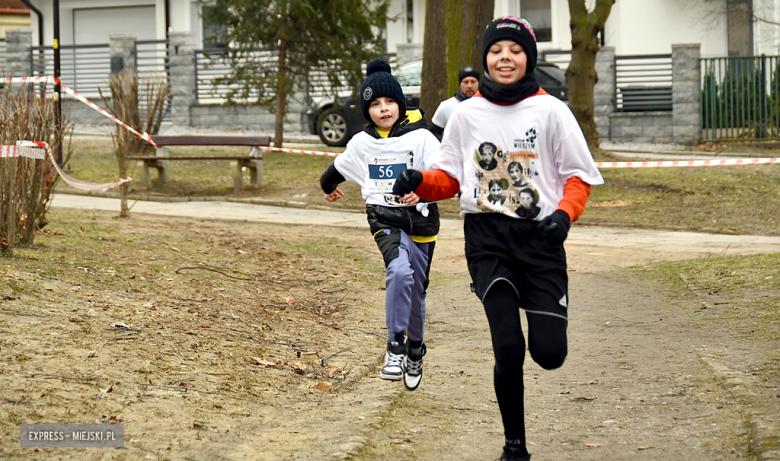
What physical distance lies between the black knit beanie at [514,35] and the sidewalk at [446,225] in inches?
268

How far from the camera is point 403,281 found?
4.97 meters

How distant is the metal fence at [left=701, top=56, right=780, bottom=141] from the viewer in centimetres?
2189

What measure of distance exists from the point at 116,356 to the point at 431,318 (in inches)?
118

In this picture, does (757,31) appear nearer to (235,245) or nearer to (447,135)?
(235,245)

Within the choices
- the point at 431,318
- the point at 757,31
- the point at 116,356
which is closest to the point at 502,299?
the point at 116,356

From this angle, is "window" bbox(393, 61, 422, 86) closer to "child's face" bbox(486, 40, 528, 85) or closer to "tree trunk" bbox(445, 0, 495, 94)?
"tree trunk" bbox(445, 0, 495, 94)

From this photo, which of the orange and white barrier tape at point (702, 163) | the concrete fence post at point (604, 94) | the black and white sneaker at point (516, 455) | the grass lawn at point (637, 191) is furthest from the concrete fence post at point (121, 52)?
the black and white sneaker at point (516, 455)

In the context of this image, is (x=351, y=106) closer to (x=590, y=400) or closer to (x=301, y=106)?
(x=301, y=106)

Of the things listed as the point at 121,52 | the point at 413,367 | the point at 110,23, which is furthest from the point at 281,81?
the point at 110,23

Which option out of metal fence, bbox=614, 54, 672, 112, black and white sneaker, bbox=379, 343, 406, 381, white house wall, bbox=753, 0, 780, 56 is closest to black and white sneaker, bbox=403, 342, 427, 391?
black and white sneaker, bbox=379, 343, 406, 381

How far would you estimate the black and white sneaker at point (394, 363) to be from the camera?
5.05 m

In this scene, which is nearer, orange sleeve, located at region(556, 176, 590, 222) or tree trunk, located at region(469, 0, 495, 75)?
orange sleeve, located at region(556, 176, 590, 222)

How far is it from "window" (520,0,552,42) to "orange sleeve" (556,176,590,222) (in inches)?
1065

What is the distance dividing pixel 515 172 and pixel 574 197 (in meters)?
0.27
